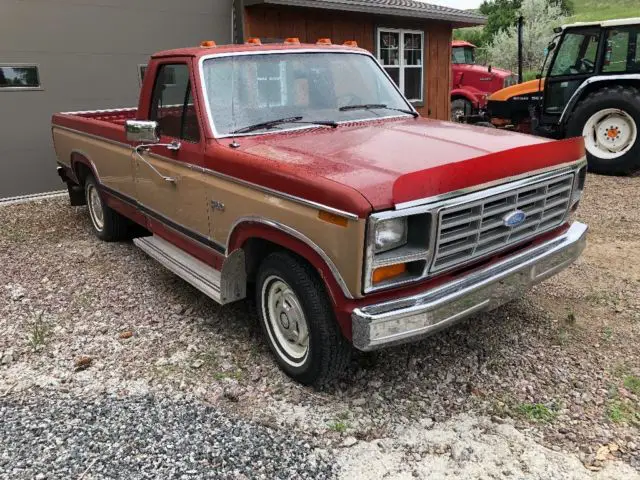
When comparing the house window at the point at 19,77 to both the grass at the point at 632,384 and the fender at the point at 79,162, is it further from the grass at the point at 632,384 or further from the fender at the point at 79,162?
the grass at the point at 632,384

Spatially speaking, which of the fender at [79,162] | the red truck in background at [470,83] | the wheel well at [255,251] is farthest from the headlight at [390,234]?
the red truck in background at [470,83]

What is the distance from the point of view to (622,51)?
8.90 metres

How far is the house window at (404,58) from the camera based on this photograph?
11.6 meters

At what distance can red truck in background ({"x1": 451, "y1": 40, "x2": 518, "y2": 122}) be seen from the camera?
1559cm

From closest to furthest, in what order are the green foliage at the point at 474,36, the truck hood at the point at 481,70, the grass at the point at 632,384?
the grass at the point at 632,384
the truck hood at the point at 481,70
the green foliage at the point at 474,36

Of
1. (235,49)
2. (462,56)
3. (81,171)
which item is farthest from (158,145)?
(462,56)

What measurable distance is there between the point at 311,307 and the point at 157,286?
2.44 meters

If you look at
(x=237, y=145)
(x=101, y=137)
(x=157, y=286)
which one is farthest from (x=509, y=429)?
(x=101, y=137)

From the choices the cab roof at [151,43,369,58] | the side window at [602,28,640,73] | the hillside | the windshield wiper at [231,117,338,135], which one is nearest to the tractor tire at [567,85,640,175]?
the side window at [602,28,640,73]

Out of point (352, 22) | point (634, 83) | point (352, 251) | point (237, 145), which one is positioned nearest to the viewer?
point (352, 251)

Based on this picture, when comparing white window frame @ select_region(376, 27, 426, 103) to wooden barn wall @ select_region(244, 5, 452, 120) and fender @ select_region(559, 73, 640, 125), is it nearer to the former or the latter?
wooden barn wall @ select_region(244, 5, 452, 120)

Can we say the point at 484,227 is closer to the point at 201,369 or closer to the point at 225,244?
the point at 225,244

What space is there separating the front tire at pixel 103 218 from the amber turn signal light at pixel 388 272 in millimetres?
4067

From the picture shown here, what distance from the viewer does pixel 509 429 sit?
2984 mm
